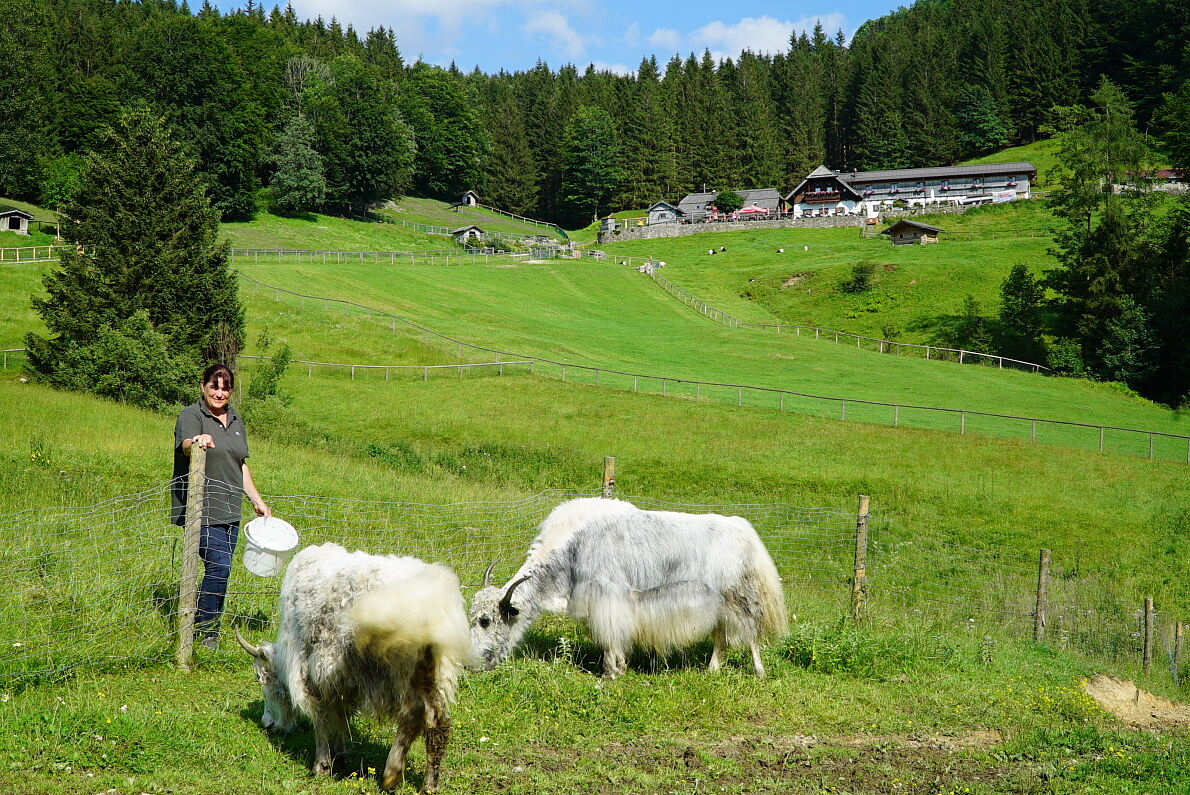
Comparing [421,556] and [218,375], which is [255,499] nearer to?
[218,375]

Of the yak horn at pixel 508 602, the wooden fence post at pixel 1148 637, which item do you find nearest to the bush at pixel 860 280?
the wooden fence post at pixel 1148 637

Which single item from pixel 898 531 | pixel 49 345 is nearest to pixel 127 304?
pixel 49 345

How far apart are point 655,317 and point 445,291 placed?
574 inches

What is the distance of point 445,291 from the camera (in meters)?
60.9

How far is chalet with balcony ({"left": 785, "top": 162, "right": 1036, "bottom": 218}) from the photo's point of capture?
10250cm

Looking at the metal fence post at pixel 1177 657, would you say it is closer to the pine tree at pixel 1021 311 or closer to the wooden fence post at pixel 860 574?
the wooden fence post at pixel 860 574

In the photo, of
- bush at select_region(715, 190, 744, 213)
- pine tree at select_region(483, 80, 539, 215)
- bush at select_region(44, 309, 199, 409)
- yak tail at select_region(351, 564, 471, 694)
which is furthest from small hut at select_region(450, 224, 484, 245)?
yak tail at select_region(351, 564, 471, 694)

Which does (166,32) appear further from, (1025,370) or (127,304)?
Answer: (1025,370)

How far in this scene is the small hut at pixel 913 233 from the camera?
81188 millimetres

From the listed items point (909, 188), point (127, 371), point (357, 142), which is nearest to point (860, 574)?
point (127, 371)

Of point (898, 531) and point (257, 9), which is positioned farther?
point (257, 9)

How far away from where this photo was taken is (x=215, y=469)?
8.27 m

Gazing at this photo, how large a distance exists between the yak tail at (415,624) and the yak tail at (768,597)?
432 centimetres

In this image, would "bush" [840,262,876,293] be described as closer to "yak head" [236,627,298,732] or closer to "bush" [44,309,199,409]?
"bush" [44,309,199,409]
